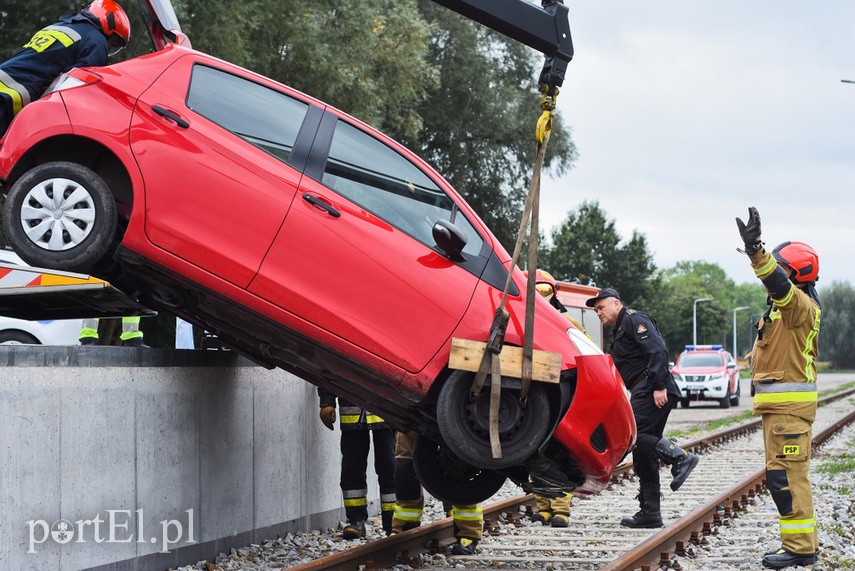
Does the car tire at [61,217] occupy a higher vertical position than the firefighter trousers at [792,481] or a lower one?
higher

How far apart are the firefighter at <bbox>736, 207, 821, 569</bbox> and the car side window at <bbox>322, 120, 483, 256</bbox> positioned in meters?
2.34

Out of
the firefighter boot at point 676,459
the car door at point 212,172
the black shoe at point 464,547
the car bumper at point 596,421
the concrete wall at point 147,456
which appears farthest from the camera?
the firefighter boot at point 676,459

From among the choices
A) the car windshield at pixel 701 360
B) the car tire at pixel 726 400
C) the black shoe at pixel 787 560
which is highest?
the car windshield at pixel 701 360

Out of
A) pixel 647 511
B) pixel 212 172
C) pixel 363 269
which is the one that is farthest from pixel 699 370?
pixel 212 172

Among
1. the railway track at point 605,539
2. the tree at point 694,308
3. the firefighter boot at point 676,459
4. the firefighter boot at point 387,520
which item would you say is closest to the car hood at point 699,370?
the railway track at point 605,539

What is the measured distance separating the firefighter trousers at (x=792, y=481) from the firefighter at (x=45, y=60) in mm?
5192

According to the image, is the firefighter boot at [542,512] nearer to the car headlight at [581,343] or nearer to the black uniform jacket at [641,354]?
the black uniform jacket at [641,354]

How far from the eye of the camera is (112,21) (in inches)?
281

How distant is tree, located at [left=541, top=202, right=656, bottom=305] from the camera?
7231cm

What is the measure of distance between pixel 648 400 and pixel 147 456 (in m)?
4.36

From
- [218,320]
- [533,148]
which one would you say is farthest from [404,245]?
[533,148]

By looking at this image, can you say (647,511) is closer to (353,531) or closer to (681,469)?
(681,469)

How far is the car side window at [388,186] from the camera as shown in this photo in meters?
6.27

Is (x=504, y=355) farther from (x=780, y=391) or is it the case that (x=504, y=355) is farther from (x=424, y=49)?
(x=424, y=49)
